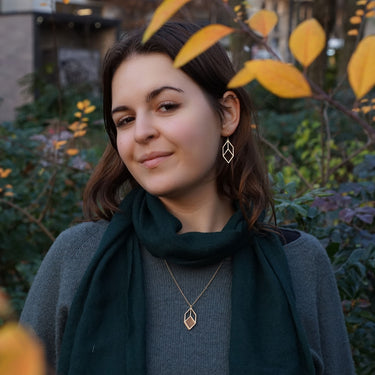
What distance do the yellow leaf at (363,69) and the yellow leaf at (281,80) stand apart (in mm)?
42

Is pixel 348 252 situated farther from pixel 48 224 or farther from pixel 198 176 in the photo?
pixel 48 224

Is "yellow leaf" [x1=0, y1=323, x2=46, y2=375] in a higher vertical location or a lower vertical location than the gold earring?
higher

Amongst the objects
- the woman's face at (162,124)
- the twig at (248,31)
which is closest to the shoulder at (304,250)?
the woman's face at (162,124)

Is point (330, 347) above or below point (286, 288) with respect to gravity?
below

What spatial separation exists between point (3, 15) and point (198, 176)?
13.9m

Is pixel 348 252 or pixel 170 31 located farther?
pixel 348 252

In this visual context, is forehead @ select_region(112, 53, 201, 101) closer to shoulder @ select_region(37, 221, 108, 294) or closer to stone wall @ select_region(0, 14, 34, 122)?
shoulder @ select_region(37, 221, 108, 294)

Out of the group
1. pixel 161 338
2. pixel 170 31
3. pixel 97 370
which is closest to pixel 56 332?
pixel 97 370

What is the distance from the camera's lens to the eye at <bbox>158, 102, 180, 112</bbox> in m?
1.63

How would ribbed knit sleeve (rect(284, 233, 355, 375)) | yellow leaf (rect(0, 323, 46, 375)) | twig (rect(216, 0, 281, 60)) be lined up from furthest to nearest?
ribbed knit sleeve (rect(284, 233, 355, 375)), twig (rect(216, 0, 281, 60)), yellow leaf (rect(0, 323, 46, 375))

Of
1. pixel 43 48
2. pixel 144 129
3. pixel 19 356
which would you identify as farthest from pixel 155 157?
pixel 43 48

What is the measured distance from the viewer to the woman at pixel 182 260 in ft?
5.37

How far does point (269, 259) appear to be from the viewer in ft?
5.95

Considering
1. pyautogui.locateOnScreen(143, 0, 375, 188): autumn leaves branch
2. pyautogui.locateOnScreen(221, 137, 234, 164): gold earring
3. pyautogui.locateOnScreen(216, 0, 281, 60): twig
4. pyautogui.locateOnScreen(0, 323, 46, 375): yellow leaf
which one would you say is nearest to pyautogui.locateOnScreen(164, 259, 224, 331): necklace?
pyautogui.locateOnScreen(221, 137, 234, 164): gold earring
